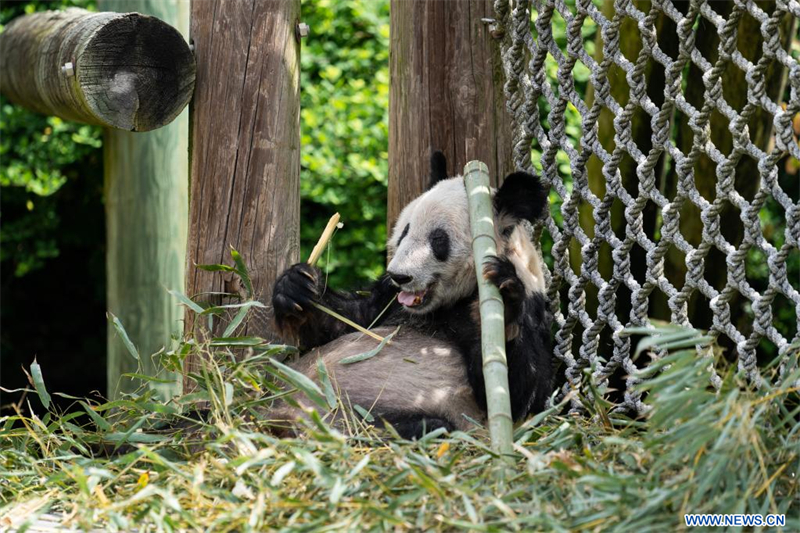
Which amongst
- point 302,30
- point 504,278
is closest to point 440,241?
point 504,278

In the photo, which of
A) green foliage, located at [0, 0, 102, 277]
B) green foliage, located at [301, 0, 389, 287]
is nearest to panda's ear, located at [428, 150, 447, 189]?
green foliage, located at [301, 0, 389, 287]

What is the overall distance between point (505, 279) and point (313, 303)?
0.77 metres

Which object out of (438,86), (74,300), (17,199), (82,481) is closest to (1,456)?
(82,481)

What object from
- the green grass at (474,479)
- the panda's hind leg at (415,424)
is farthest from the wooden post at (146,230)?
the green grass at (474,479)

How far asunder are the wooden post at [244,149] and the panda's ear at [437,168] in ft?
1.79

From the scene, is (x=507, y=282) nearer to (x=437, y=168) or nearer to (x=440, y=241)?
(x=440, y=241)

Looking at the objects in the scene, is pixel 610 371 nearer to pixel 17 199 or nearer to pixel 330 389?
pixel 330 389

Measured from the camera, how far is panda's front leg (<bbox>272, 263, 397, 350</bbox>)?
3697mm

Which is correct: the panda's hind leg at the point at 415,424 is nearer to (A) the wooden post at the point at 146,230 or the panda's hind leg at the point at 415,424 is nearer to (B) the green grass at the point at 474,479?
(B) the green grass at the point at 474,479

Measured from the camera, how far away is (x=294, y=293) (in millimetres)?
3686

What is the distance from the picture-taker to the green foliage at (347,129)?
6.91 meters

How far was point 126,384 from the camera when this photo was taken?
5594 millimetres

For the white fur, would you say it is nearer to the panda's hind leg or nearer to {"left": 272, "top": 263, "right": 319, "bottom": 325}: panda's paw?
{"left": 272, "top": 263, "right": 319, "bottom": 325}: panda's paw

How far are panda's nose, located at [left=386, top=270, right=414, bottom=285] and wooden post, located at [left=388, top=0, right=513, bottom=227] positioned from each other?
619mm
